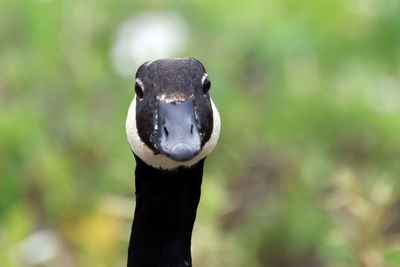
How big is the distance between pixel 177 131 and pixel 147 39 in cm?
260

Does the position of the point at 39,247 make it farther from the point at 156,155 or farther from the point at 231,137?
the point at 156,155

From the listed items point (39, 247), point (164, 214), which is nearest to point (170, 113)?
point (164, 214)

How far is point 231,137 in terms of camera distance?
4.41 m

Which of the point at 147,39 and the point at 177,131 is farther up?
the point at 147,39

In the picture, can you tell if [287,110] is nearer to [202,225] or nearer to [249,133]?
[249,133]

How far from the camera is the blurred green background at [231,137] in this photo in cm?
372

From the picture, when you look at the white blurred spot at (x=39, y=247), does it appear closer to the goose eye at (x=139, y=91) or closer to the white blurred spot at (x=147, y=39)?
the white blurred spot at (x=147, y=39)

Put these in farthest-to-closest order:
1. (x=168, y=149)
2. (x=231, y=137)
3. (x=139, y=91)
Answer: (x=231, y=137)
(x=139, y=91)
(x=168, y=149)

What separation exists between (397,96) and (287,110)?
1.67 ft

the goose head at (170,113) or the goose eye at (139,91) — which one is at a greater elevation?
the goose eye at (139,91)

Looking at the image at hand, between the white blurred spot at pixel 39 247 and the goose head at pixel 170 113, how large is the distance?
1315 millimetres

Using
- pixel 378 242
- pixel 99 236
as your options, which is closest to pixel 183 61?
pixel 378 242

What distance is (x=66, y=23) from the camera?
4.82 metres

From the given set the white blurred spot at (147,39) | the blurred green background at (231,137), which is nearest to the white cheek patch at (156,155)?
the blurred green background at (231,137)
